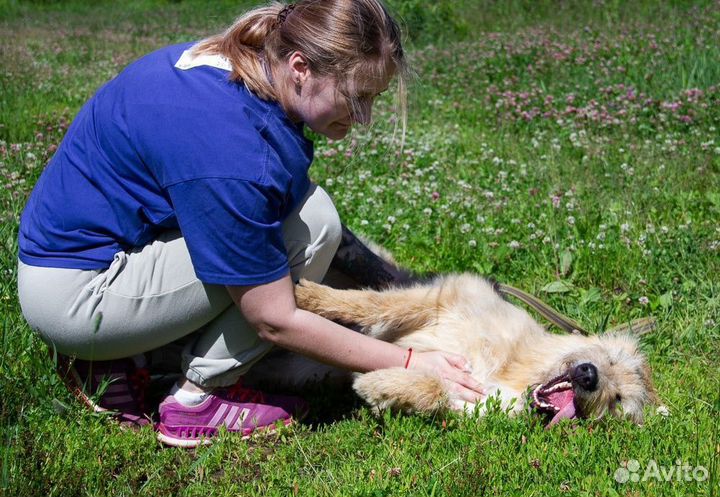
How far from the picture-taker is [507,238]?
171 inches

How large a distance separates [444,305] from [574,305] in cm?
96

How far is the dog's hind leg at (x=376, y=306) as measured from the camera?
3041 mm

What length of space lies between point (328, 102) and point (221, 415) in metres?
1.30

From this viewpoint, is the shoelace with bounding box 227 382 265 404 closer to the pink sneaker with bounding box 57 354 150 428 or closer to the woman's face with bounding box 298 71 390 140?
the pink sneaker with bounding box 57 354 150 428

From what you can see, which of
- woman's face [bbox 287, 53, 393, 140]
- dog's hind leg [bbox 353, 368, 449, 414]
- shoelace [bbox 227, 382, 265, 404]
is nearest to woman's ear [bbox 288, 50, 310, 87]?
woman's face [bbox 287, 53, 393, 140]

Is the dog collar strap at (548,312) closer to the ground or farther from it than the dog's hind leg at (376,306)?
closer to the ground

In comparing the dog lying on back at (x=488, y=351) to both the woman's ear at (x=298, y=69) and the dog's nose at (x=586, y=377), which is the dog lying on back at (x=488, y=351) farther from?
the woman's ear at (x=298, y=69)

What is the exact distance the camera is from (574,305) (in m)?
3.92

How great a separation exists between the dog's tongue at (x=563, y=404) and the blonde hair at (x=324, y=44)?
4.65ft

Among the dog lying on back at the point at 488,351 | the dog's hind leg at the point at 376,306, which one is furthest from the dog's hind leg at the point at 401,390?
the dog's hind leg at the point at 376,306

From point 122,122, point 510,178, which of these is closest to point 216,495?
point 122,122

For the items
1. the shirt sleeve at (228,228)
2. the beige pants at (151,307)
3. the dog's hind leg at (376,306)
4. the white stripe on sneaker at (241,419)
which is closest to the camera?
the shirt sleeve at (228,228)

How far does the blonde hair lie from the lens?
254 cm

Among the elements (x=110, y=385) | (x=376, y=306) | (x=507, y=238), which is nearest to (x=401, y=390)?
(x=376, y=306)
